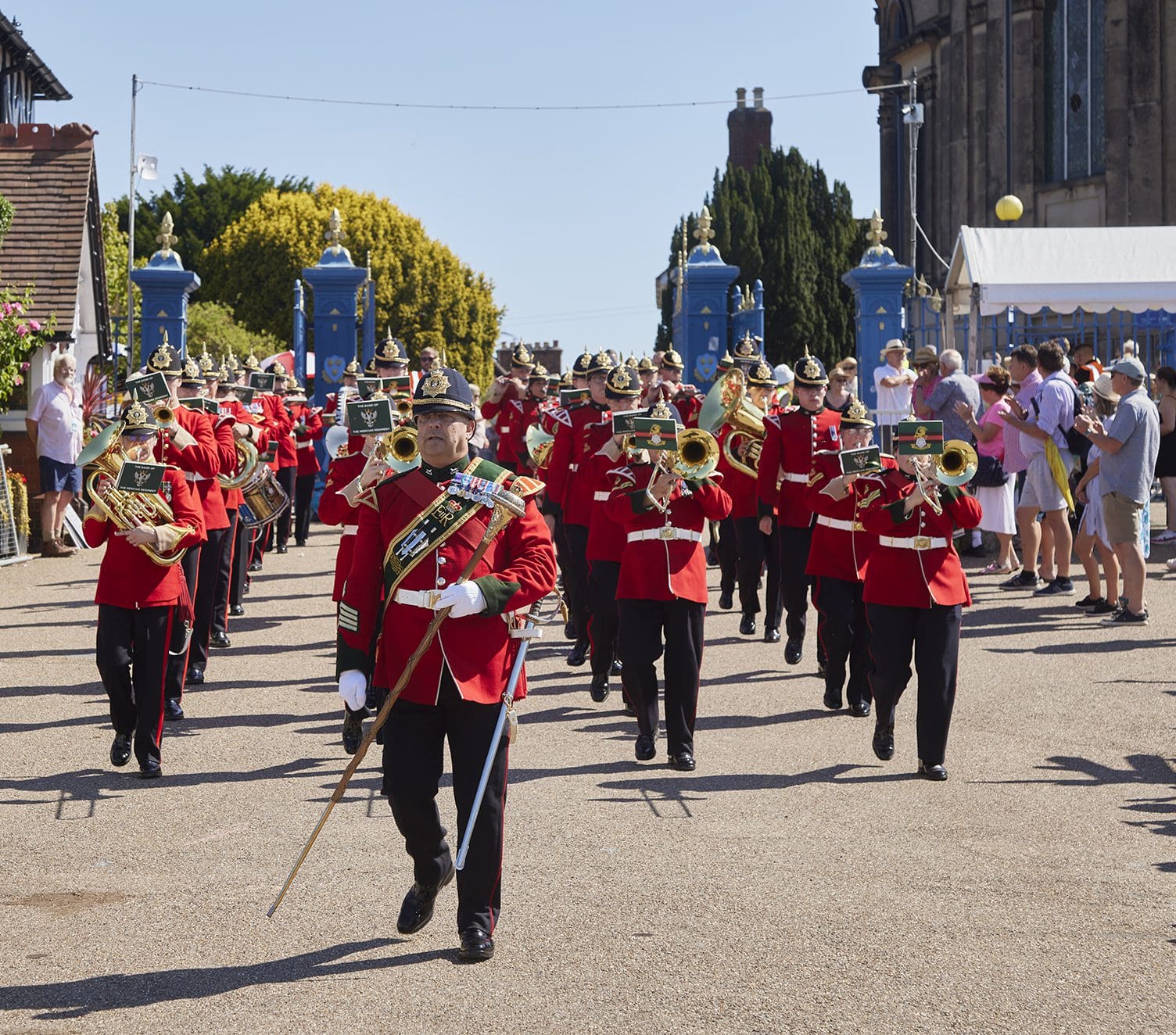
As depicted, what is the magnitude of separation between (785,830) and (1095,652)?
17.2 feet

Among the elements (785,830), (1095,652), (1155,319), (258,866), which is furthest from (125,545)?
(1155,319)

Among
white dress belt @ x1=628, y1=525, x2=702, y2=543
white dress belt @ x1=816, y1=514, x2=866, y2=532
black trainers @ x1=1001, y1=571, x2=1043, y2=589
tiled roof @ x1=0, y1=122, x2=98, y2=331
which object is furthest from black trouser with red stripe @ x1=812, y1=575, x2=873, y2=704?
tiled roof @ x1=0, y1=122, x2=98, y2=331

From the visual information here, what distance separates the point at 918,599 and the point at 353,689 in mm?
3489

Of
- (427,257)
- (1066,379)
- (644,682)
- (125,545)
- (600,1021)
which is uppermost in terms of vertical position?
(427,257)

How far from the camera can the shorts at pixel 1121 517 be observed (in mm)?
12516

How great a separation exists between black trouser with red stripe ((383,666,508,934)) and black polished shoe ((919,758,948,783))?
Result: 3028 millimetres

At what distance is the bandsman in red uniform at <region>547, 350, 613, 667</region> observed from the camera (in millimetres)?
10961

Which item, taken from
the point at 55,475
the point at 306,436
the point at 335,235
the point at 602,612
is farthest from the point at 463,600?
the point at 335,235

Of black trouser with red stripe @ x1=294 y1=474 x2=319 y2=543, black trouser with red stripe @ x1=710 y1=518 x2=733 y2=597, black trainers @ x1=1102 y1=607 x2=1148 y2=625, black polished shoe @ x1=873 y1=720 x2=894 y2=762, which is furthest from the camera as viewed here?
black trouser with red stripe @ x1=294 y1=474 x2=319 y2=543

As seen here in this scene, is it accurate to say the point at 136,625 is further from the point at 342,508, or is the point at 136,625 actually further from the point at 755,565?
the point at 755,565

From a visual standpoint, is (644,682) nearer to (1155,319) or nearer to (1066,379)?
(1066,379)

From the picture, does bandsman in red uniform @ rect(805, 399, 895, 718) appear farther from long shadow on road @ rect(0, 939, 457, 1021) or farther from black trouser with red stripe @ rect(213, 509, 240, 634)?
long shadow on road @ rect(0, 939, 457, 1021)

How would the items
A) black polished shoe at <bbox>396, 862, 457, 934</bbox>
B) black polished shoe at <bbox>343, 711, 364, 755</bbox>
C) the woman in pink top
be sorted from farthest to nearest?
1. the woman in pink top
2. black polished shoe at <bbox>343, 711, 364, 755</bbox>
3. black polished shoe at <bbox>396, 862, 457, 934</bbox>

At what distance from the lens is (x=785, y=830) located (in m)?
7.23
